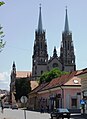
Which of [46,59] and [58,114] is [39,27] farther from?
[58,114]

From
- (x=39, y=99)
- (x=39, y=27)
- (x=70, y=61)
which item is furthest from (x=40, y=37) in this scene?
(x=39, y=99)

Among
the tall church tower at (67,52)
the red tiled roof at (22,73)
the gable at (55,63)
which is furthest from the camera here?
the red tiled roof at (22,73)

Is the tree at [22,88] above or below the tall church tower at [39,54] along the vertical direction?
below

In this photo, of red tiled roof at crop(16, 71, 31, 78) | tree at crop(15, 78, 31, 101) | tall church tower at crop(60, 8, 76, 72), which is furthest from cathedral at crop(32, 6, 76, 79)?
tree at crop(15, 78, 31, 101)

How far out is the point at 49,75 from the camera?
4407 inches

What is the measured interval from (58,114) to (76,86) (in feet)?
81.8

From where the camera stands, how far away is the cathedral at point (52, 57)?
165500mm

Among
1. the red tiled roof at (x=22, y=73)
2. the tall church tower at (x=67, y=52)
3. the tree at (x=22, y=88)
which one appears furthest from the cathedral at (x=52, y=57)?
the tree at (x=22, y=88)

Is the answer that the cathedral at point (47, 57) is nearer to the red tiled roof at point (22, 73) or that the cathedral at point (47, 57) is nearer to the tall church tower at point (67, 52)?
the tall church tower at point (67, 52)

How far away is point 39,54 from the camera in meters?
166

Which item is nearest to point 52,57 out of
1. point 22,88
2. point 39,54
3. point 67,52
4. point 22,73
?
point 67,52

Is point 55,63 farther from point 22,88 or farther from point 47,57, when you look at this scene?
point 22,88

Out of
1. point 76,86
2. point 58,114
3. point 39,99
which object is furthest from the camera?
point 39,99

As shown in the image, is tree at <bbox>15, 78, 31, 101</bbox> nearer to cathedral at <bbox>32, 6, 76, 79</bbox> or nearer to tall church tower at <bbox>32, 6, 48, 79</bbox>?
tall church tower at <bbox>32, 6, 48, 79</bbox>
